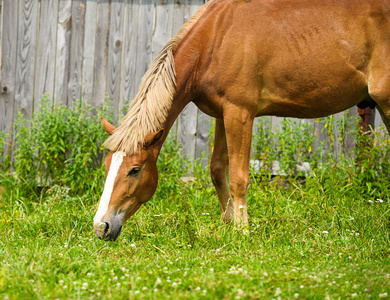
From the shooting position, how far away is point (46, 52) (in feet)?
19.8

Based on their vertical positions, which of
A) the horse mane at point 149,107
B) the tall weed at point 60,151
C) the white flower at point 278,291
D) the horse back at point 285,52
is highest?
the horse back at point 285,52

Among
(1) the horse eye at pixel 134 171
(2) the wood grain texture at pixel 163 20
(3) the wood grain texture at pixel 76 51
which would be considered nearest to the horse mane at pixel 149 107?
(1) the horse eye at pixel 134 171

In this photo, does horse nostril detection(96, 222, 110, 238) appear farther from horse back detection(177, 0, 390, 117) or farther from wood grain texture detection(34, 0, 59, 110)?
wood grain texture detection(34, 0, 59, 110)

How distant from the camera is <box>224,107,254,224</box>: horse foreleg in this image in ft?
13.3

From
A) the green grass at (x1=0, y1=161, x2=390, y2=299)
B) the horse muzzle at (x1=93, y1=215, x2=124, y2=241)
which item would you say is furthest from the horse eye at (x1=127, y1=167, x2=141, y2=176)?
the green grass at (x1=0, y1=161, x2=390, y2=299)

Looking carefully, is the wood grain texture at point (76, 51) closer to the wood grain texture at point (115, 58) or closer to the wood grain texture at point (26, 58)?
the wood grain texture at point (115, 58)

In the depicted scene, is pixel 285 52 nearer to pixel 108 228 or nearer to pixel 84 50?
pixel 108 228

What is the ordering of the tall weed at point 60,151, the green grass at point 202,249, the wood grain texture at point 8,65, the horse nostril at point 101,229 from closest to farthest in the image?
the green grass at point 202,249 < the horse nostril at point 101,229 < the tall weed at point 60,151 < the wood grain texture at point 8,65

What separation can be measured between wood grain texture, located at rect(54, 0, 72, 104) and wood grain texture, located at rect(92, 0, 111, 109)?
36 cm

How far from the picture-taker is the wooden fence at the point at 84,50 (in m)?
6.00

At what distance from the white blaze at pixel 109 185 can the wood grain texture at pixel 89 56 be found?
2.47m

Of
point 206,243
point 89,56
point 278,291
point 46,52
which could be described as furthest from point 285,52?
point 46,52

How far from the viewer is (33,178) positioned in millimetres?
5828

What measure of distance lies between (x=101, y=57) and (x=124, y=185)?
2.80 m
